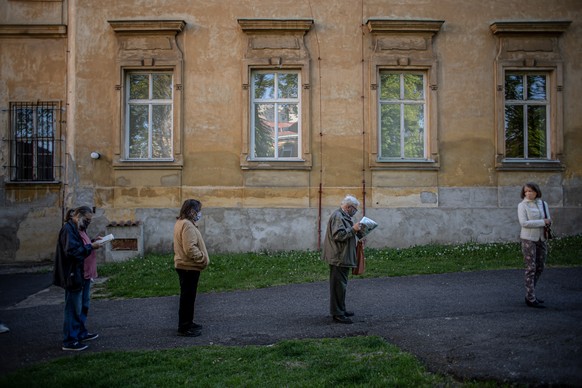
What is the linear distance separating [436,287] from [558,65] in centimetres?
817

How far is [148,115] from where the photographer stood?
50.0ft

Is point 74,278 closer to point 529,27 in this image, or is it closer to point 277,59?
point 277,59

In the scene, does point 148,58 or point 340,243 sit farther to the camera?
point 148,58

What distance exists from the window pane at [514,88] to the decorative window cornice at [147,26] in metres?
8.66

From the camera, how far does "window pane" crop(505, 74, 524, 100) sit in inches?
601

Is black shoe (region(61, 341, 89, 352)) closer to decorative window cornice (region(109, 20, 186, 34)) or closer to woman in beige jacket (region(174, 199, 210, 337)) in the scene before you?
woman in beige jacket (region(174, 199, 210, 337))

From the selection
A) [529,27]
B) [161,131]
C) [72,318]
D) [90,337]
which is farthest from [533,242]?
[161,131]

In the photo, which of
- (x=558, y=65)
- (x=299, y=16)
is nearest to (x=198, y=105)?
(x=299, y=16)

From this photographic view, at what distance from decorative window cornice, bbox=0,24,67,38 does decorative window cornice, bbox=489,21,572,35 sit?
11.6 m

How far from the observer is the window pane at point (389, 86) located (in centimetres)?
1520

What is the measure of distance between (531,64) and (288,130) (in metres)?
6.51

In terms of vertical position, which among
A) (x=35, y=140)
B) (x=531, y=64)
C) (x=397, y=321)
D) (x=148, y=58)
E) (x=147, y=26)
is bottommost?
(x=397, y=321)

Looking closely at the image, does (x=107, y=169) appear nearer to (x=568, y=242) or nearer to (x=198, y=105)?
(x=198, y=105)

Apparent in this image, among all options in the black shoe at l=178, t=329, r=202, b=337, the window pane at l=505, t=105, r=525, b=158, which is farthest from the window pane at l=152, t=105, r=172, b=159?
the window pane at l=505, t=105, r=525, b=158
